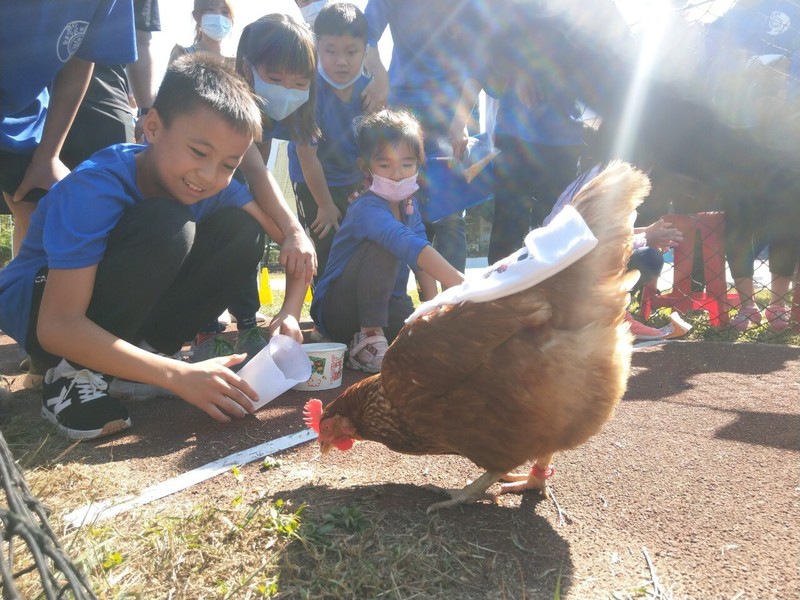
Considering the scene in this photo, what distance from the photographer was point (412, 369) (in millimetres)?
1356

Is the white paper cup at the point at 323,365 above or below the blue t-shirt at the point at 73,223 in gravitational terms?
below

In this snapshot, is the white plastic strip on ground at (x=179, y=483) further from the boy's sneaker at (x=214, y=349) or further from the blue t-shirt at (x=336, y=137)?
the blue t-shirt at (x=336, y=137)

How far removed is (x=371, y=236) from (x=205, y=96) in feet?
3.61

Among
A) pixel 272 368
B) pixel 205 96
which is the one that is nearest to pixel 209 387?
pixel 272 368

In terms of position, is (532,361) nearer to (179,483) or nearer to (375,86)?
(179,483)

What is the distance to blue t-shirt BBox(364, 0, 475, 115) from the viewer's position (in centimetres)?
305

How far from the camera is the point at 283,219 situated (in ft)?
6.95

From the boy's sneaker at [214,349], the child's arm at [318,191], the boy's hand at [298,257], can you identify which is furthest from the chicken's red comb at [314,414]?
the child's arm at [318,191]

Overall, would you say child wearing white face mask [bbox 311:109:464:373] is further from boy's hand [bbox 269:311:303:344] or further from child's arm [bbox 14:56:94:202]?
child's arm [bbox 14:56:94:202]

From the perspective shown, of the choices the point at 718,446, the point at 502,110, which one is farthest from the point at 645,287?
the point at 718,446

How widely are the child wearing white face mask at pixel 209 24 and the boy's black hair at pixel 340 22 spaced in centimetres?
57

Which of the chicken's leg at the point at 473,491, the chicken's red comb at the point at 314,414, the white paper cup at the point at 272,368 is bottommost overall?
the chicken's leg at the point at 473,491

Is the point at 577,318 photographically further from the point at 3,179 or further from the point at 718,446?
the point at 3,179

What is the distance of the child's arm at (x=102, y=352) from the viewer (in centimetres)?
149
